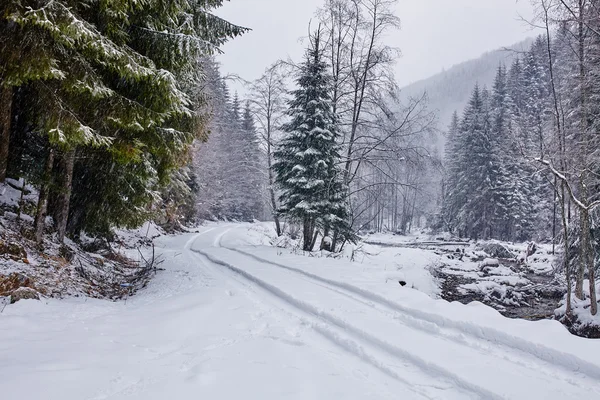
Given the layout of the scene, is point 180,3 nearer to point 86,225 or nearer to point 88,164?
point 88,164

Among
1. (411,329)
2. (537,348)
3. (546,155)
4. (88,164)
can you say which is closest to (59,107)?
(88,164)

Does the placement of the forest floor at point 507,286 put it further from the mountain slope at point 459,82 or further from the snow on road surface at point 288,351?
the mountain slope at point 459,82

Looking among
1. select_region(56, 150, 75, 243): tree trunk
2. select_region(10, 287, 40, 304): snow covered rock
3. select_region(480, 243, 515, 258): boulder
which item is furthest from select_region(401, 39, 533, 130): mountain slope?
select_region(10, 287, 40, 304): snow covered rock

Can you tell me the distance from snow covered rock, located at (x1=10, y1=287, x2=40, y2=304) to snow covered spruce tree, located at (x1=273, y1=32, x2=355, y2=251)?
976cm

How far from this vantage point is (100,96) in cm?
553

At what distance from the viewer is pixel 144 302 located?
6.68 m

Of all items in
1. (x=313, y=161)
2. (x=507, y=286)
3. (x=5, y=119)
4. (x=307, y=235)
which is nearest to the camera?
(x=5, y=119)

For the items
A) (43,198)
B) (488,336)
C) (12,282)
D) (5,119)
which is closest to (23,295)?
(12,282)

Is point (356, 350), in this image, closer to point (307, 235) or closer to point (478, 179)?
point (307, 235)

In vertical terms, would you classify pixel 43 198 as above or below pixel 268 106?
below

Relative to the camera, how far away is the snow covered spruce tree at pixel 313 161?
1435 centimetres

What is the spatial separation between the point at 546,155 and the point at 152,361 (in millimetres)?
10517

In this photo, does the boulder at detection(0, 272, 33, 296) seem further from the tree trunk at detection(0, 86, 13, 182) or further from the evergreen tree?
the evergreen tree

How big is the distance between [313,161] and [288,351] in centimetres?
1112
